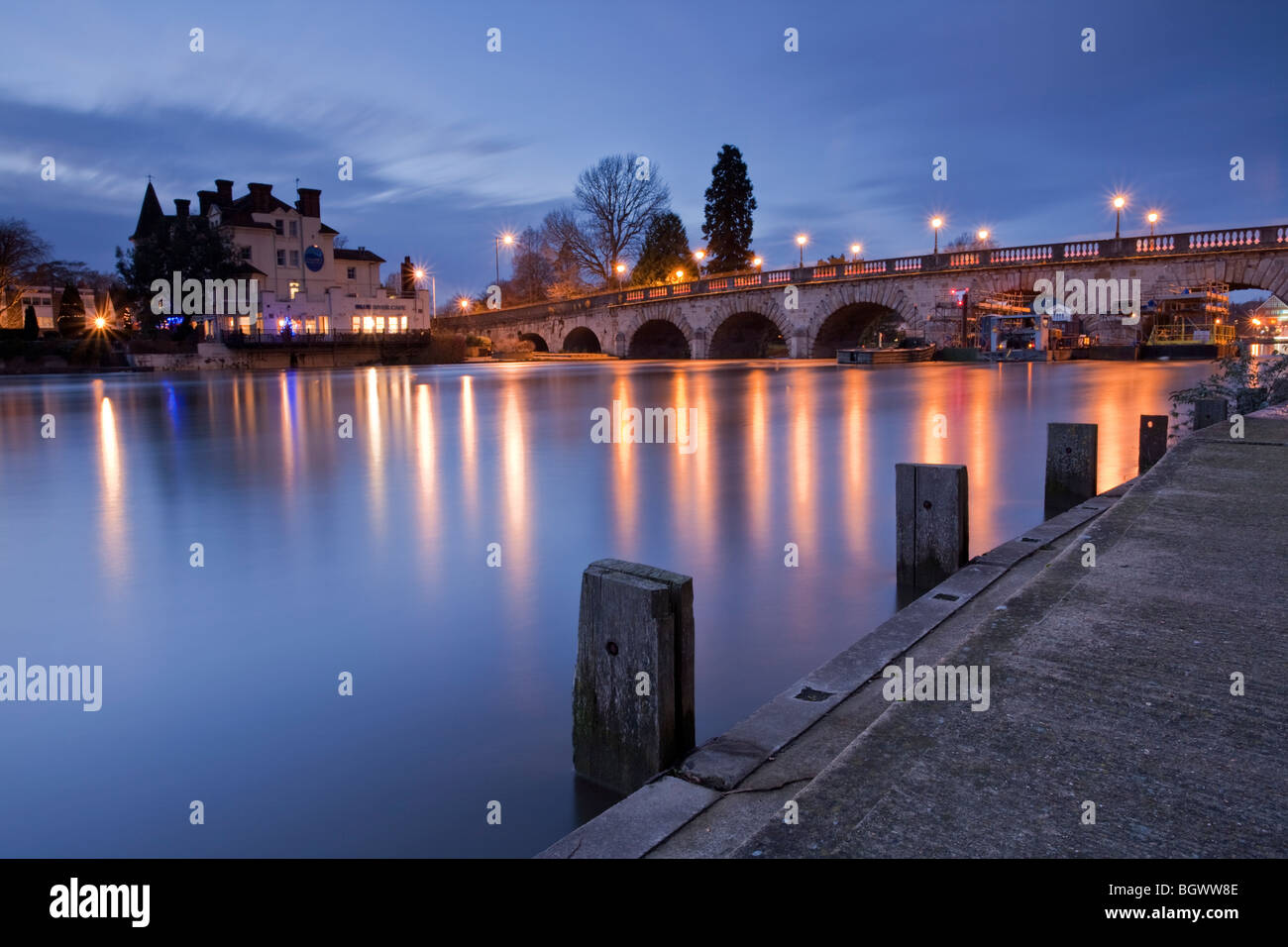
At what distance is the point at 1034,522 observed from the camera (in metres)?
8.91

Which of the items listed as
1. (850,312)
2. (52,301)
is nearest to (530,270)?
(52,301)

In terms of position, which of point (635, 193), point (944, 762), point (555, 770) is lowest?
point (555, 770)

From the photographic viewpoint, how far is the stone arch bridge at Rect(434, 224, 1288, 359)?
1539 inches

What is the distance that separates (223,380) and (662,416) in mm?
26886

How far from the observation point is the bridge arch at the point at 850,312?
49.2 meters

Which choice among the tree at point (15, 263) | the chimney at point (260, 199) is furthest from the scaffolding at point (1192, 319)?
the tree at point (15, 263)

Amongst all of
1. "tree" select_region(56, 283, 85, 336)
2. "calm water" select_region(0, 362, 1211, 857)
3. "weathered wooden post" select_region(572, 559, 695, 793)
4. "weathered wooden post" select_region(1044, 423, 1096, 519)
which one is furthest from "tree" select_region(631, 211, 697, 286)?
"weathered wooden post" select_region(572, 559, 695, 793)

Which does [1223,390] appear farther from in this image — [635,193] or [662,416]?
[635,193]

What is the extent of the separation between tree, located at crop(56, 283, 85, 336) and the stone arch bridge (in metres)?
29.6

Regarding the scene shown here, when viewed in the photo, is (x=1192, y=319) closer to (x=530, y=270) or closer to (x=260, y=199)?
(x=260, y=199)

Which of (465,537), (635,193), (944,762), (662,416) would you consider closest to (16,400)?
(662,416)

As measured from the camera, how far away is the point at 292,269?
61281mm

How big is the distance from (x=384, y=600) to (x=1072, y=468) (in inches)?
259
